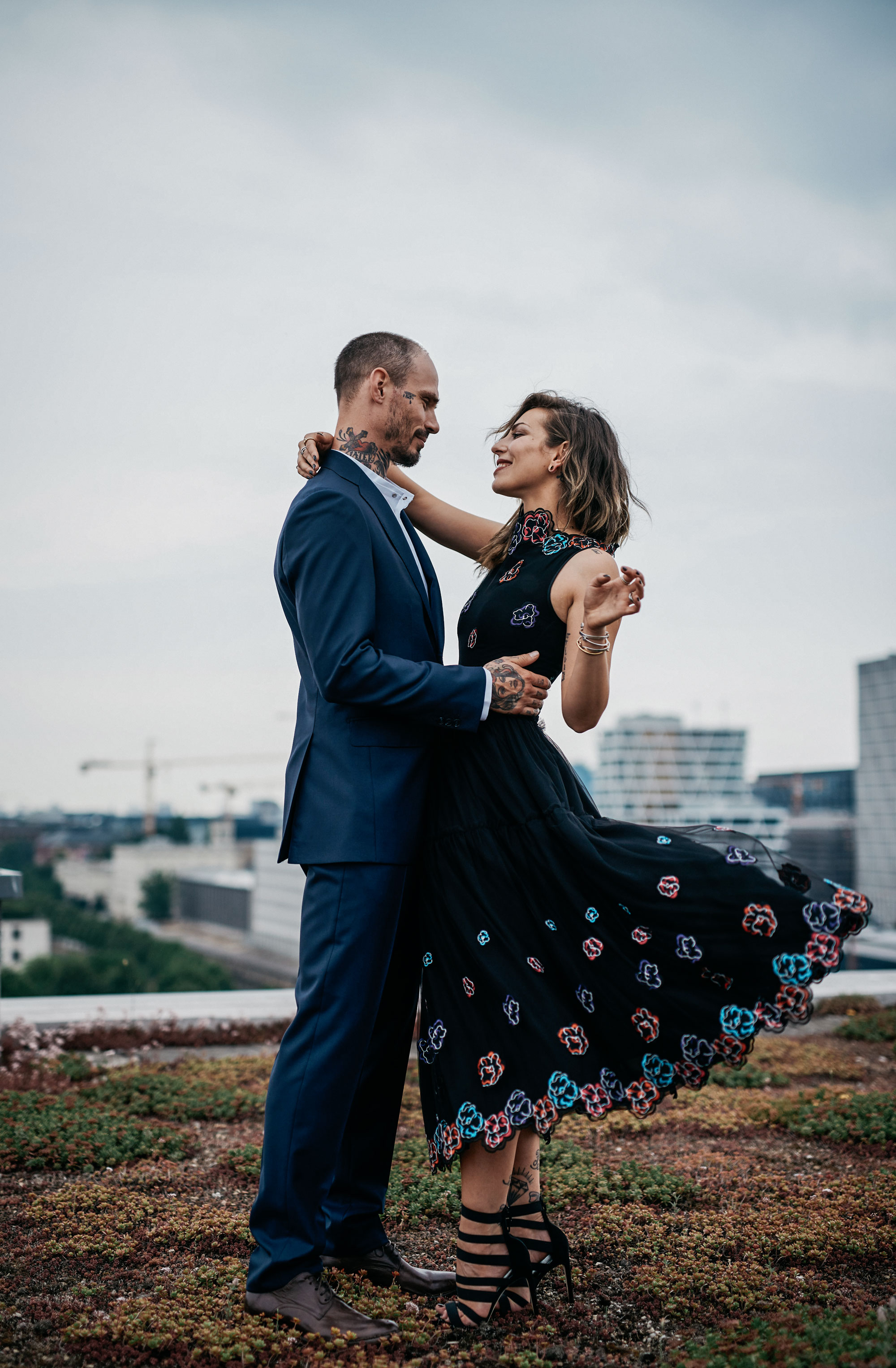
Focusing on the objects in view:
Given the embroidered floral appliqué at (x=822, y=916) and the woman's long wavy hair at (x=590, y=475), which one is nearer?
the embroidered floral appliqué at (x=822, y=916)

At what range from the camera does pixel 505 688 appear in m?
2.56

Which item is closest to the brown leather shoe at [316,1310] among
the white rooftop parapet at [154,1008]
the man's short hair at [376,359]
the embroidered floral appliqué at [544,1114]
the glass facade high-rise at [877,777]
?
the embroidered floral appliqué at [544,1114]

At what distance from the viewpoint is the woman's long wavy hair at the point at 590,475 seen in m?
2.85

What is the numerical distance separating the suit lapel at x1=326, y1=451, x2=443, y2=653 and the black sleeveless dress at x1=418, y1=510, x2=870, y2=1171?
1.10 feet

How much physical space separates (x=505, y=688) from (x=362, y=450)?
2.68 ft

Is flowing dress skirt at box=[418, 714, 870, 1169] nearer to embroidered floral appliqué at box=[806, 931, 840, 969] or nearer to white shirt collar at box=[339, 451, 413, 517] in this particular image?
embroidered floral appliqué at box=[806, 931, 840, 969]

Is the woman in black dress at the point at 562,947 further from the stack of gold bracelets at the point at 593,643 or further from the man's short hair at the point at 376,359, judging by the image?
the man's short hair at the point at 376,359

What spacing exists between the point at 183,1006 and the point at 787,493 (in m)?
37.2

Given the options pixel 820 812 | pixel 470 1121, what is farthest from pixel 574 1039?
pixel 820 812

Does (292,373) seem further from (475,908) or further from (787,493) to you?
(787,493)

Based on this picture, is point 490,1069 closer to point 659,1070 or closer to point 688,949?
point 659,1070

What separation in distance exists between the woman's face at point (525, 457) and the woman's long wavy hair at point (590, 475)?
27 mm

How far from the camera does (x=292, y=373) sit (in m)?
6.09

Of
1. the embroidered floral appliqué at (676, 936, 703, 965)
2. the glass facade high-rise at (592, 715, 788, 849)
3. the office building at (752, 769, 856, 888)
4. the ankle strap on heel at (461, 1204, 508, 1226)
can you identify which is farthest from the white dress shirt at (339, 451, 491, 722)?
the glass facade high-rise at (592, 715, 788, 849)
